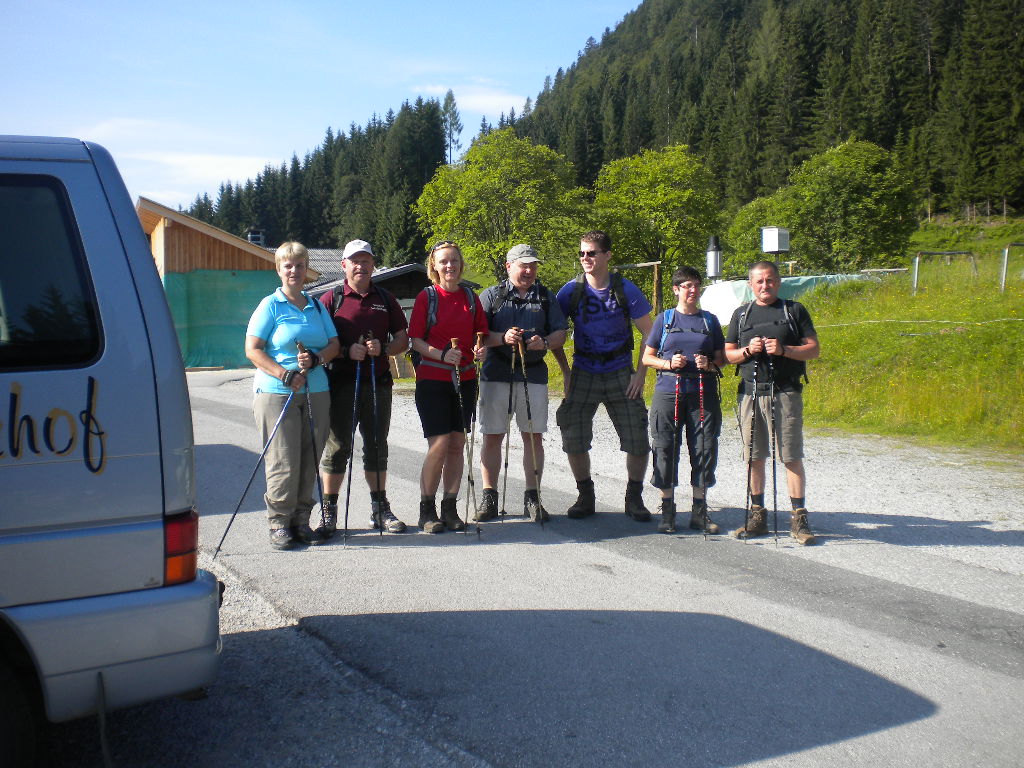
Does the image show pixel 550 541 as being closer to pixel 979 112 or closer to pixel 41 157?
pixel 41 157

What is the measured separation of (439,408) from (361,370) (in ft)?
2.09

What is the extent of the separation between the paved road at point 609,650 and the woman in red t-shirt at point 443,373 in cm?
40

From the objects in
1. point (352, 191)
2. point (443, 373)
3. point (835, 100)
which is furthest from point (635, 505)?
point (352, 191)

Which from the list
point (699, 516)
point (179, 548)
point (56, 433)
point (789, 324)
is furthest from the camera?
point (699, 516)

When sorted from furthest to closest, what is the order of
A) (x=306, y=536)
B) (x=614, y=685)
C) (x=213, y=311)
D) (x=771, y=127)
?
(x=771, y=127)
(x=213, y=311)
(x=306, y=536)
(x=614, y=685)

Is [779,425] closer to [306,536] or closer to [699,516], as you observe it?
[699,516]

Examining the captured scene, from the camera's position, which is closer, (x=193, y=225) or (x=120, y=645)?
(x=120, y=645)

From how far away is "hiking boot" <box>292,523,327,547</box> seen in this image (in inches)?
238

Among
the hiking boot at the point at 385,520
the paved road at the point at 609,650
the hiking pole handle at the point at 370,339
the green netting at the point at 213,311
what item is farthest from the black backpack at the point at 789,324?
the green netting at the point at 213,311

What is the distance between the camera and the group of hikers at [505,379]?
19.3 ft

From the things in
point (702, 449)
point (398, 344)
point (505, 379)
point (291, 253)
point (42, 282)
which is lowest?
point (702, 449)

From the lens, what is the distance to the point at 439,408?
6.42 m

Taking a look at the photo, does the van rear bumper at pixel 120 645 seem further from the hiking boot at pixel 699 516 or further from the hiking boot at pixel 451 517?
the hiking boot at pixel 699 516

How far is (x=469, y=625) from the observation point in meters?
4.50
